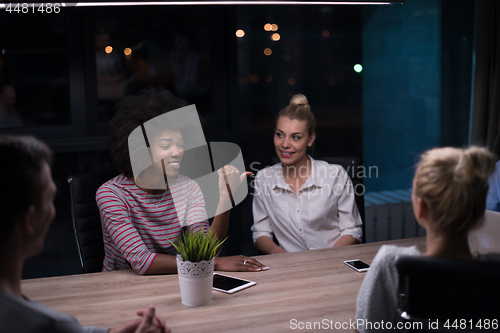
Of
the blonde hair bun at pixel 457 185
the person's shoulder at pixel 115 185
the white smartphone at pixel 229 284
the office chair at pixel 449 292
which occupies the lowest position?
the white smartphone at pixel 229 284

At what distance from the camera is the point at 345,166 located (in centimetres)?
245

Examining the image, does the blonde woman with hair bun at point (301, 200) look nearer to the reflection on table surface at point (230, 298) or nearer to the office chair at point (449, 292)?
the reflection on table surface at point (230, 298)

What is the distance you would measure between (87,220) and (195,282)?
0.80 m

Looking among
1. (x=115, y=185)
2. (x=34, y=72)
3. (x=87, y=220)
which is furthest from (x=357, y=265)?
(x=34, y=72)

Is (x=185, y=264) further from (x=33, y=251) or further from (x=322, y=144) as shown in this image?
(x=322, y=144)

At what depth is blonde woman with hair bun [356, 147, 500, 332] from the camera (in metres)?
0.94

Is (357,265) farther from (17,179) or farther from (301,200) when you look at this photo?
(17,179)

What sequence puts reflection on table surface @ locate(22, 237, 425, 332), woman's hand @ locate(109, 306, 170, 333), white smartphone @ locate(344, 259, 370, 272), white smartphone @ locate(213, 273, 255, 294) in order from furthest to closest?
white smartphone @ locate(344, 259, 370, 272), white smartphone @ locate(213, 273, 255, 294), reflection on table surface @ locate(22, 237, 425, 332), woman's hand @ locate(109, 306, 170, 333)

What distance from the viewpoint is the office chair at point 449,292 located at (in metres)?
0.82

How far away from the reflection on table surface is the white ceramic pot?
0.03 metres

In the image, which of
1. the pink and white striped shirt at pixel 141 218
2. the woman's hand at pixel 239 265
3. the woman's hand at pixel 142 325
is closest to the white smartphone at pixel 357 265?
the woman's hand at pixel 239 265

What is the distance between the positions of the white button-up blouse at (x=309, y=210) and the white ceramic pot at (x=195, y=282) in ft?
3.40

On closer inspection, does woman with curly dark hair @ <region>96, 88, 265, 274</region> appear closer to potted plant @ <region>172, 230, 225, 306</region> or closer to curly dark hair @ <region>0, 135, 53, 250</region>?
potted plant @ <region>172, 230, 225, 306</region>

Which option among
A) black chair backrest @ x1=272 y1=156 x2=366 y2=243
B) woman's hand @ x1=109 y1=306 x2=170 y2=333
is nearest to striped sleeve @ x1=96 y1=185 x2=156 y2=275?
woman's hand @ x1=109 y1=306 x2=170 y2=333
